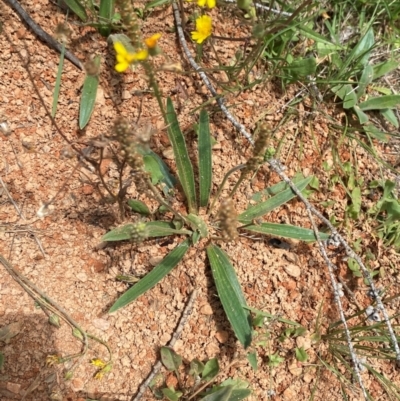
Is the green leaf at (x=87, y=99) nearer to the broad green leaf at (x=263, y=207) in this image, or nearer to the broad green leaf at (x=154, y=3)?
the broad green leaf at (x=154, y=3)

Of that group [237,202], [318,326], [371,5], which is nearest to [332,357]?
[318,326]

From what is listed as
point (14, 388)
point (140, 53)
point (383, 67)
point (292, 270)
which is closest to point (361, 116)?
point (383, 67)

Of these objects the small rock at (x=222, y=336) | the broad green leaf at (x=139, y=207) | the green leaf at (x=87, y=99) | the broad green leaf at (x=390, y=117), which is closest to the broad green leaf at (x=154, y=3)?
the green leaf at (x=87, y=99)

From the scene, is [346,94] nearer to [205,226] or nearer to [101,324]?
[205,226]

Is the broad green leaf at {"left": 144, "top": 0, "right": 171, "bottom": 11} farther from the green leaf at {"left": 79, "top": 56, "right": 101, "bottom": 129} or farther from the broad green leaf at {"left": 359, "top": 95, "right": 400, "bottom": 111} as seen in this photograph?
the broad green leaf at {"left": 359, "top": 95, "right": 400, "bottom": 111}

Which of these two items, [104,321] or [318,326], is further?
[318,326]

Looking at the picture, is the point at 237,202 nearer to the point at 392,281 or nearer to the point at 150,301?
the point at 150,301

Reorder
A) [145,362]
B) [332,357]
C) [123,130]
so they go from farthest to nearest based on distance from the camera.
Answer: [332,357], [145,362], [123,130]
